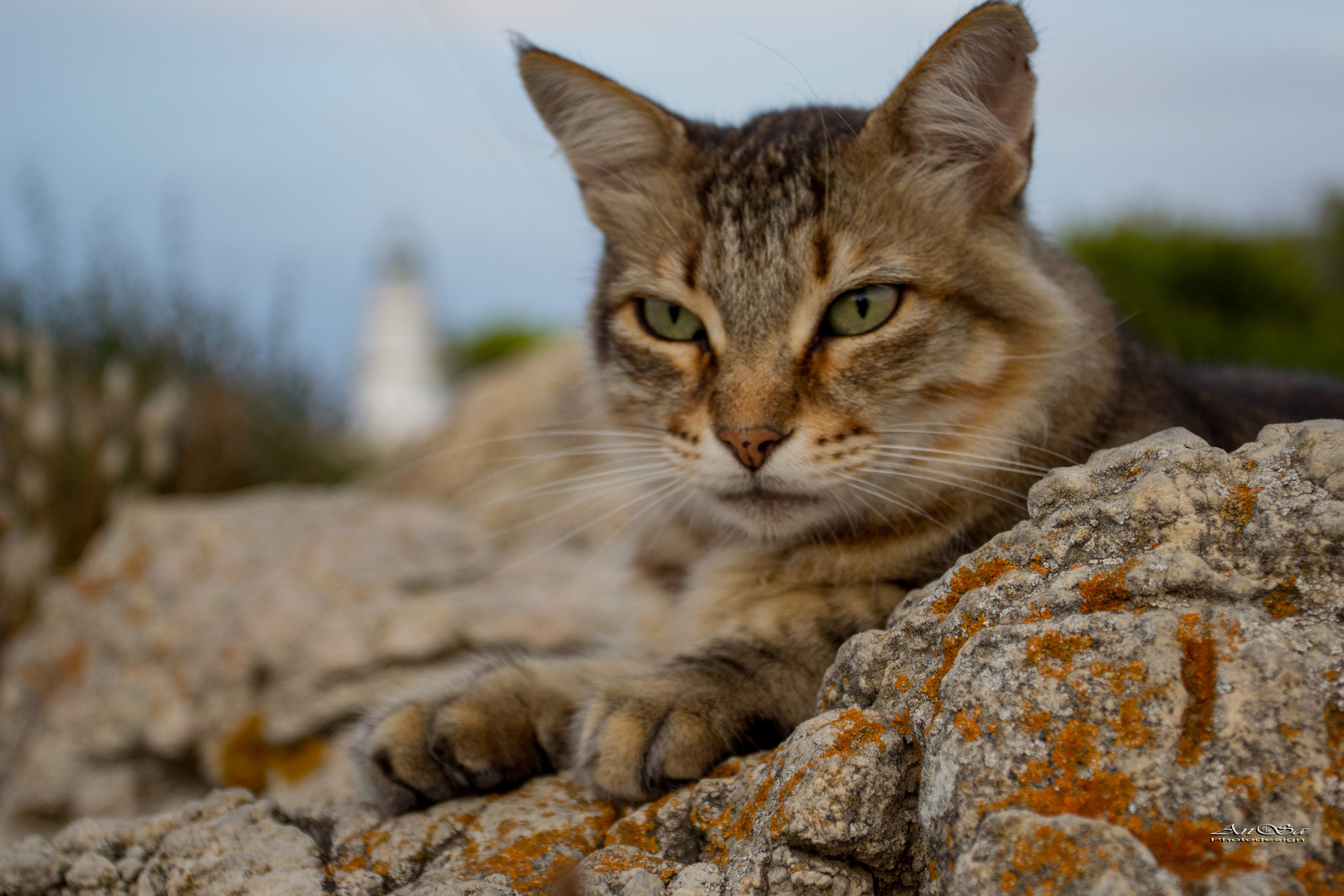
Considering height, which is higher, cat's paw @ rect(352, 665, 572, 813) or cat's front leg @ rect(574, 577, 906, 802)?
cat's front leg @ rect(574, 577, 906, 802)

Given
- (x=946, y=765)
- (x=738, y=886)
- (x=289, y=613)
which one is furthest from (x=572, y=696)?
(x=289, y=613)

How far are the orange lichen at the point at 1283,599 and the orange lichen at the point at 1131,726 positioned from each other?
235mm

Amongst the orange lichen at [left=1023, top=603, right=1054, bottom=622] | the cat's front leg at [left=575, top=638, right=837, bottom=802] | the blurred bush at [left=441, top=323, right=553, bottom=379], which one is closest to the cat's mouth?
the cat's front leg at [left=575, top=638, right=837, bottom=802]

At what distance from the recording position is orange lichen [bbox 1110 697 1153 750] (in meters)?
1.04

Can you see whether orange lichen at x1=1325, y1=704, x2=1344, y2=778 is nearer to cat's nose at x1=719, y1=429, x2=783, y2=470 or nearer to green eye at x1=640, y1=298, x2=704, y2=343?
cat's nose at x1=719, y1=429, x2=783, y2=470

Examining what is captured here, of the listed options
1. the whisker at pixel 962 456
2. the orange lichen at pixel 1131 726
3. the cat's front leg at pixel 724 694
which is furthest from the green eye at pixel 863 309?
the orange lichen at pixel 1131 726

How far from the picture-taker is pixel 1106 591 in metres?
1.21

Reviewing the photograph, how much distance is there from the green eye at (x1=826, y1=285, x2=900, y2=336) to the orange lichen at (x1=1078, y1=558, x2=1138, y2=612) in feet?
2.55

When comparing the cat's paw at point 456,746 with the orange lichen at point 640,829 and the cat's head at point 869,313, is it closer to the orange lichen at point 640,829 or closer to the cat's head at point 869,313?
the orange lichen at point 640,829

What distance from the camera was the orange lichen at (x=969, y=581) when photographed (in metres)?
1.38

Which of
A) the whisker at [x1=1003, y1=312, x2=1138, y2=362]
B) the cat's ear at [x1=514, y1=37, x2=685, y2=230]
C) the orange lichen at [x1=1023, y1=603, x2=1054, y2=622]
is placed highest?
the cat's ear at [x1=514, y1=37, x2=685, y2=230]

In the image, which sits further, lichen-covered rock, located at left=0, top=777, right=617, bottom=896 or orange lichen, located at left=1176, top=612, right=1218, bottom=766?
lichen-covered rock, located at left=0, top=777, right=617, bottom=896

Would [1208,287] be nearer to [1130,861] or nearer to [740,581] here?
[740,581]

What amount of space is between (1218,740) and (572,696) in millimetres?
1147
